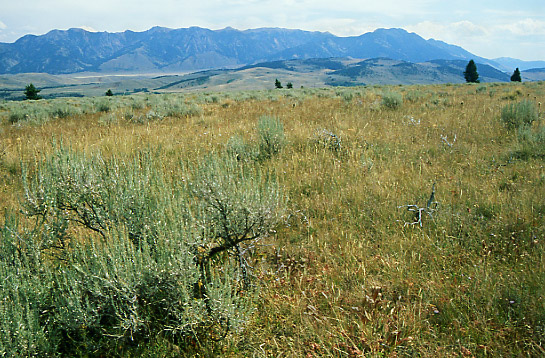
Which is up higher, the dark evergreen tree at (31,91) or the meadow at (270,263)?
the dark evergreen tree at (31,91)

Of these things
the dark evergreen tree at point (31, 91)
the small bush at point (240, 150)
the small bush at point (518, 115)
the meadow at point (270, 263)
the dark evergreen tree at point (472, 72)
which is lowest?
the meadow at point (270, 263)

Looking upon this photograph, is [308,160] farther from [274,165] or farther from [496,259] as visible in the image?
[496,259]

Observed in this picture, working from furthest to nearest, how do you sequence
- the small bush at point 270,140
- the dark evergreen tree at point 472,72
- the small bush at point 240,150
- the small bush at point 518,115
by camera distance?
the dark evergreen tree at point 472,72 → the small bush at point 518,115 → the small bush at point 270,140 → the small bush at point 240,150

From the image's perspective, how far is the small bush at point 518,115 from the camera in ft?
25.2

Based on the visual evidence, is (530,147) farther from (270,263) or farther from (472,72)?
(472,72)

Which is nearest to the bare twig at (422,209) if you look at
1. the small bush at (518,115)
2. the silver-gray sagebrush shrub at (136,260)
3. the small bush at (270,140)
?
the silver-gray sagebrush shrub at (136,260)

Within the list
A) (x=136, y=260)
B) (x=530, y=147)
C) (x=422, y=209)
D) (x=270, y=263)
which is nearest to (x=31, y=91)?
(x=270, y=263)

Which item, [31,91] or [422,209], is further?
[31,91]

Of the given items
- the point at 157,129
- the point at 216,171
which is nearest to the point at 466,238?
the point at 216,171

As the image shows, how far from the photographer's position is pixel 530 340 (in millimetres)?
2137

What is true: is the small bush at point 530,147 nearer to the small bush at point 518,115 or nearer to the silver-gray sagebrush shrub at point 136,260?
the small bush at point 518,115

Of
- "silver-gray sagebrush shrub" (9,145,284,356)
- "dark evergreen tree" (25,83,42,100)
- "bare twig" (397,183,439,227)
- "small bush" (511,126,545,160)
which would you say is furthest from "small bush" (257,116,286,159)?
"dark evergreen tree" (25,83,42,100)

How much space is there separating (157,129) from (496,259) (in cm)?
852

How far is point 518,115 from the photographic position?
7.70m
